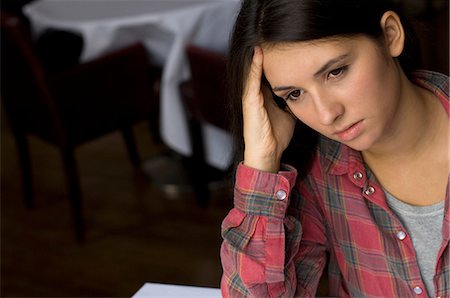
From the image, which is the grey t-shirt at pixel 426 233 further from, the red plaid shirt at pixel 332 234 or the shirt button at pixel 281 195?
the shirt button at pixel 281 195

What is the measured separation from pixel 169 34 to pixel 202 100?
38 centimetres

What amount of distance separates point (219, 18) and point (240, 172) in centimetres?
186

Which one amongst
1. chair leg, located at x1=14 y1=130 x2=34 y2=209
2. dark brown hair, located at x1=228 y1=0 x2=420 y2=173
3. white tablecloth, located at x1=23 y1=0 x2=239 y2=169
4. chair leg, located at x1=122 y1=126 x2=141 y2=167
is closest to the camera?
dark brown hair, located at x1=228 y1=0 x2=420 y2=173

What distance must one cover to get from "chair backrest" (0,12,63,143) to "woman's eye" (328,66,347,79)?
2.03 m

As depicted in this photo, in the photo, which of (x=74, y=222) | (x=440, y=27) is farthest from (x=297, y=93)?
(x=440, y=27)

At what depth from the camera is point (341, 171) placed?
1.37 meters

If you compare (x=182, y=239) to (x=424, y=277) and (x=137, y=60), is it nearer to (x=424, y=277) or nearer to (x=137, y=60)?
(x=137, y=60)

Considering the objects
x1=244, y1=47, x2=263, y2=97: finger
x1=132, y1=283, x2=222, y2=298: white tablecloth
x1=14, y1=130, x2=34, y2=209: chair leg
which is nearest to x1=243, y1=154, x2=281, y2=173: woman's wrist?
x1=244, y1=47, x2=263, y2=97: finger

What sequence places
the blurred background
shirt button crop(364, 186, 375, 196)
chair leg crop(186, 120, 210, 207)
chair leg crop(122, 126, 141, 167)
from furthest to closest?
1. chair leg crop(122, 126, 141, 167)
2. chair leg crop(186, 120, 210, 207)
3. the blurred background
4. shirt button crop(364, 186, 375, 196)

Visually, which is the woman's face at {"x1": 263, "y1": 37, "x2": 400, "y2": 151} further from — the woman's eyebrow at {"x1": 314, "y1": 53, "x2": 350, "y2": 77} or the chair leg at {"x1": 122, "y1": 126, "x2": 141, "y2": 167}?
the chair leg at {"x1": 122, "y1": 126, "x2": 141, "y2": 167}

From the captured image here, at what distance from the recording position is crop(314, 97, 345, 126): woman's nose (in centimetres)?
115

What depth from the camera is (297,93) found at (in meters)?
1.19

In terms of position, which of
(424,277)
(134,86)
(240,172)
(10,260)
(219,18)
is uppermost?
(240,172)

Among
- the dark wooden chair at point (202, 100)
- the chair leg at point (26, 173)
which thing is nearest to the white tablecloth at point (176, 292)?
the dark wooden chair at point (202, 100)
